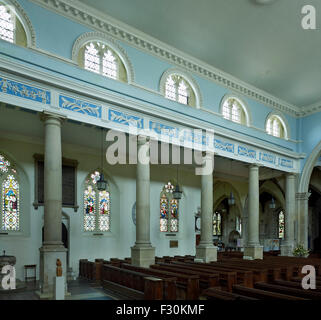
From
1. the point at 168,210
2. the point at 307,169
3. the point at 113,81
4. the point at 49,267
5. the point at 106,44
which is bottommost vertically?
the point at 49,267

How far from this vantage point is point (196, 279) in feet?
27.7

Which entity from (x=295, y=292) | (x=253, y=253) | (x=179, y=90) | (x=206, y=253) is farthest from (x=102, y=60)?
(x=253, y=253)

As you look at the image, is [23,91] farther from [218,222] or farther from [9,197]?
[218,222]

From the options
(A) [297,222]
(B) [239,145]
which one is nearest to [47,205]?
(B) [239,145]

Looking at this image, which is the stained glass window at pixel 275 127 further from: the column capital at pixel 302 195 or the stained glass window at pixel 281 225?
the stained glass window at pixel 281 225

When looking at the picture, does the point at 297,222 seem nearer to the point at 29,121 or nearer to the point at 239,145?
the point at 239,145

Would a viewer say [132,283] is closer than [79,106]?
Yes

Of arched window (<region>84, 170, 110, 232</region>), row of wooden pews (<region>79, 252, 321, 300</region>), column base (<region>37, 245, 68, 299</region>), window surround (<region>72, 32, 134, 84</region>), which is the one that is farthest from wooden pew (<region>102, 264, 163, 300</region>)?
window surround (<region>72, 32, 134, 84</region>)

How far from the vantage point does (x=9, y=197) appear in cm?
1349

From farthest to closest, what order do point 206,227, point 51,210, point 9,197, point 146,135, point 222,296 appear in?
point 206,227
point 9,197
point 146,135
point 51,210
point 222,296

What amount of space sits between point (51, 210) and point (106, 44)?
6.18 metres

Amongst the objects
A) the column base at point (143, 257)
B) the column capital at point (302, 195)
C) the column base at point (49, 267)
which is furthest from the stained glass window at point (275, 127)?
the column base at point (49, 267)

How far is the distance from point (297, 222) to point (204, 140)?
839cm

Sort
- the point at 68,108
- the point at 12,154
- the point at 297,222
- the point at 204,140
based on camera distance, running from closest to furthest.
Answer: the point at 68,108 → the point at 12,154 → the point at 204,140 → the point at 297,222
